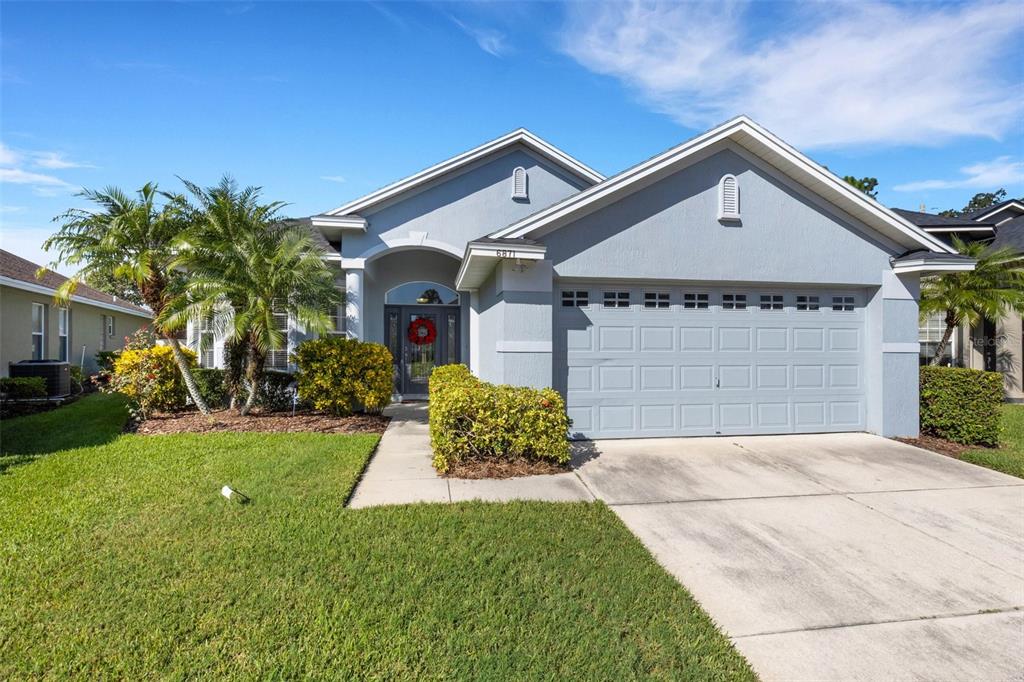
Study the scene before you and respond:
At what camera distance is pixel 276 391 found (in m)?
10.5

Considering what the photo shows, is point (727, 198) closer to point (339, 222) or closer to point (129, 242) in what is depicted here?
point (339, 222)

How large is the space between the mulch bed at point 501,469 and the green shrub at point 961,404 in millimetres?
7243

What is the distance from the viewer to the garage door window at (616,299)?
8.32 metres

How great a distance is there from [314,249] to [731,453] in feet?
27.7

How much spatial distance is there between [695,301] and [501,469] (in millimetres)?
4661

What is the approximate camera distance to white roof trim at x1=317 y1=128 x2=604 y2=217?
1161 centimetres

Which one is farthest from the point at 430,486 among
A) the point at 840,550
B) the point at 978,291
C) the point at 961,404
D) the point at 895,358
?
the point at 978,291

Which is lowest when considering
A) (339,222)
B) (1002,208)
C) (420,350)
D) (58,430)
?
(58,430)

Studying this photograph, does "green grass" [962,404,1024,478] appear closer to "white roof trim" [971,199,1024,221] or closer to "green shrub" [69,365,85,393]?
"white roof trim" [971,199,1024,221]

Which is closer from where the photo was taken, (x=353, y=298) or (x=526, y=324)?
(x=526, y=324)

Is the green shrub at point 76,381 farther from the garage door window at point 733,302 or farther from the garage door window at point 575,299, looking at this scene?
the garage door window at point 733,302

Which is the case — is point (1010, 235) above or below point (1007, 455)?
above

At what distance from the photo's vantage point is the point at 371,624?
3.16 meters

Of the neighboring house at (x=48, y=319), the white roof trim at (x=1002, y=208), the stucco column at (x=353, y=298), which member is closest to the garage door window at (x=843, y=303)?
the stucco column at (x=353, y=298)
